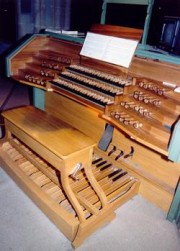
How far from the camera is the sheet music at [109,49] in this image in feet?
7.87

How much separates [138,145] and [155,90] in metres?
0.72

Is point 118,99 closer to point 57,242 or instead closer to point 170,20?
point 170,20

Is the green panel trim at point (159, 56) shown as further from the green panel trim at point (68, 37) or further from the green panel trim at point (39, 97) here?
the green panel trim at point (39, 97)

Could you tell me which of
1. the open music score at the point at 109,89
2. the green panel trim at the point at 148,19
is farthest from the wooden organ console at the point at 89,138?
the green panel trim at the point at 148,19

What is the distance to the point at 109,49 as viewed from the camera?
102 inches

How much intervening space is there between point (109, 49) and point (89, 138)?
107 cm

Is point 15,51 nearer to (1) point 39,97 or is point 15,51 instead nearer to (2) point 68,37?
(2) point 68,37

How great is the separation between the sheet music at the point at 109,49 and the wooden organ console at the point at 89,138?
4.9 inches

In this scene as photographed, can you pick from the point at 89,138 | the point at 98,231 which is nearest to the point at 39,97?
the point at 89,138

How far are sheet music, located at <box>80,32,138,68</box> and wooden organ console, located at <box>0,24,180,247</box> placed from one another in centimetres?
13

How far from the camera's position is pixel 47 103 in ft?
12.3

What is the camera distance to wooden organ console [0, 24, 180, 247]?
1.98 metres

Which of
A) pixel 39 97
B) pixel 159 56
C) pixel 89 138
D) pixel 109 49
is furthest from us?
pixel 39 97

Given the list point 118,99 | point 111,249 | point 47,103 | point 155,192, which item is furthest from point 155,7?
point 111,249
